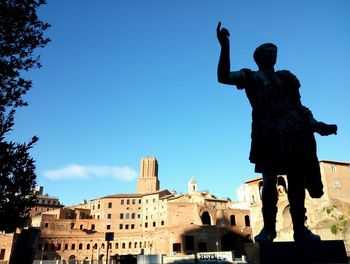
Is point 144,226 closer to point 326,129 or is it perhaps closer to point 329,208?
point 329,208

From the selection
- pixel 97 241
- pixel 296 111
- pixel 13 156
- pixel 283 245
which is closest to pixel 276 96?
pixel 296 111

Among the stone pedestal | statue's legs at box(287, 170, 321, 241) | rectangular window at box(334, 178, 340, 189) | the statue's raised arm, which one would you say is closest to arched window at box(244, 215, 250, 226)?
rectangular window at box(334, 178, 340, 189)

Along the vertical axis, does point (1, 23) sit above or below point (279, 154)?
above

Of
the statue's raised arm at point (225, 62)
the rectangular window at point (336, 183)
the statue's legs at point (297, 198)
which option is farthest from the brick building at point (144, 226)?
the statue's raised arm at point (225, 62)

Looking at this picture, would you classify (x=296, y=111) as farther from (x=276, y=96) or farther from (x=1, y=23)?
(x=1, y=23)

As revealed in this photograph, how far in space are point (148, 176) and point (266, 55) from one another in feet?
339

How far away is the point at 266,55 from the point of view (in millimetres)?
4371

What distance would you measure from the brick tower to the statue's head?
3945 inches

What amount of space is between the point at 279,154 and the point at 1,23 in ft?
32.9

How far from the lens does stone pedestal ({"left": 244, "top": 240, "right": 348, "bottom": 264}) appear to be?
3307 millimetres

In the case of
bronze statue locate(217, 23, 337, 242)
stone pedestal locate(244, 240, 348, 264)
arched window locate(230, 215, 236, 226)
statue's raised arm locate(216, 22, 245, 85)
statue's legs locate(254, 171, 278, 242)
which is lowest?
stone pedestal locate(244, 240, 348, 264)

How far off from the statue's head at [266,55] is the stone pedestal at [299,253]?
2.47 m

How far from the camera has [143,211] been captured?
246 ft

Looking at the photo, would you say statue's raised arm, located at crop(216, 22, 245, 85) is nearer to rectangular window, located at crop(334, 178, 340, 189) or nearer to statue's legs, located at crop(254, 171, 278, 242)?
statue's legs, located at crop(254, 171, 278, 242)
